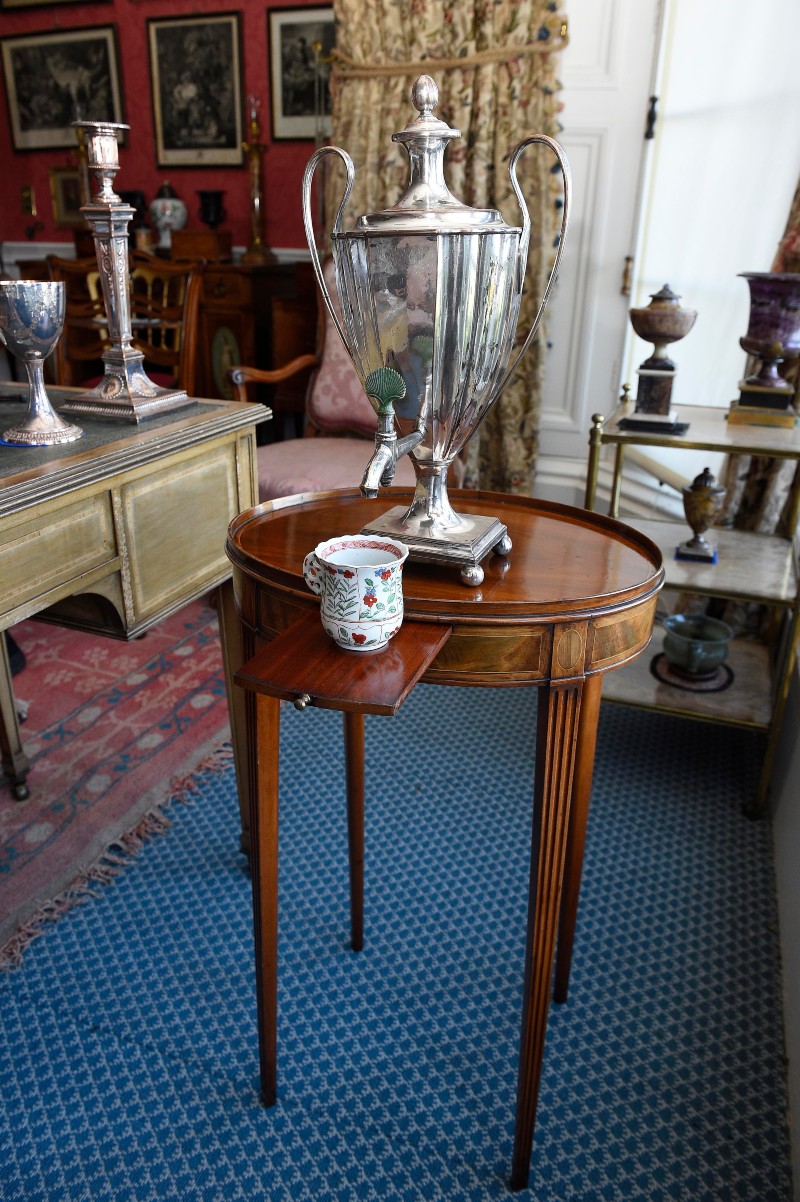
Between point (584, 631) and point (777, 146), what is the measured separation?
6.21 ft

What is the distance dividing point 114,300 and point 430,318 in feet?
2.32

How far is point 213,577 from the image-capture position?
151 cm

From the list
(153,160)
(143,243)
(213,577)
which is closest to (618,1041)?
(213,577)

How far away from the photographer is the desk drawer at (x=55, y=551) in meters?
1.07

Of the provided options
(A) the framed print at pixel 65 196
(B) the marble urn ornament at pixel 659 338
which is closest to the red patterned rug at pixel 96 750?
(B) the marble urn ornament at pixel 659 338

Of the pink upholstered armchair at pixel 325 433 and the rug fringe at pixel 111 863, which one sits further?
the pink upholstered armchair at pixel 325 433

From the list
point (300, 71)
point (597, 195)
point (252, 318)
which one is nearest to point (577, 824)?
point (597, 195)

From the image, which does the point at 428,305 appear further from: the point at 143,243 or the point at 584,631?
the point at 143,243

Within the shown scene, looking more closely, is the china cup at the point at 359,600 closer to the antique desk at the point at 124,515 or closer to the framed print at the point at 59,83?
the antique desk at the point at 124,515

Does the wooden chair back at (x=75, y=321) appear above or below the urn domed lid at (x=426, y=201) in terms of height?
below

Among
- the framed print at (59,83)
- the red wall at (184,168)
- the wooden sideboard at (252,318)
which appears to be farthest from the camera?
the framed print at (59,83)

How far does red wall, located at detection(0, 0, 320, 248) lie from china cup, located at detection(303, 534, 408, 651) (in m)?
3.25

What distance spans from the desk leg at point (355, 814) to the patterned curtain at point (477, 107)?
182cm

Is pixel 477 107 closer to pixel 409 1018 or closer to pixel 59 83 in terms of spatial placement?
pixel 59 83
